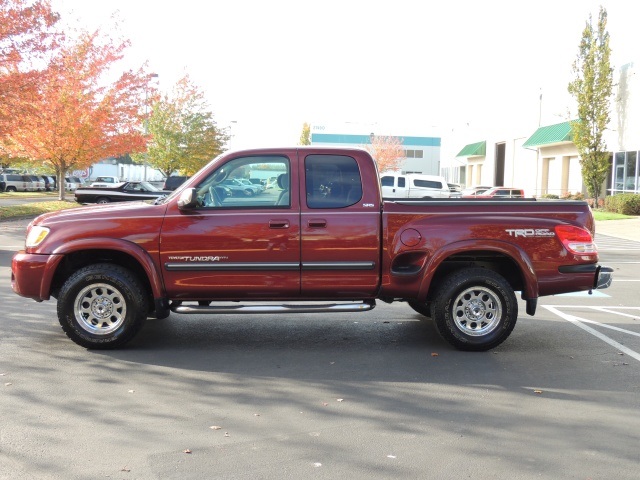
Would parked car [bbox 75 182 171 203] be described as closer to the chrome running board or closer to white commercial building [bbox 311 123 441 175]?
the chrome running board

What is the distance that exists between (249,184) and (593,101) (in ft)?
101

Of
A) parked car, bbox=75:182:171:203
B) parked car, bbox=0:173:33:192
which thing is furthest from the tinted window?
parked car, bbox=0:173:33:192

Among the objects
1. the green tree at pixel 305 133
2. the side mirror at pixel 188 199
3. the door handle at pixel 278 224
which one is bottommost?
the door handle at pixel 278 224

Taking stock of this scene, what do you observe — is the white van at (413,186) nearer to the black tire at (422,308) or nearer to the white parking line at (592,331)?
the white parking line at (592,331)

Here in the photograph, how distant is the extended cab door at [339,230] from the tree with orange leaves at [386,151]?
70102 millimetres

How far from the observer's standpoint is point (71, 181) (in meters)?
62.2

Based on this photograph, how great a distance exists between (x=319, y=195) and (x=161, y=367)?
2.25m

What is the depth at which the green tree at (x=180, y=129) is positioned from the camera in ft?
149

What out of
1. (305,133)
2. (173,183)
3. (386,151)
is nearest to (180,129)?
(173,183)

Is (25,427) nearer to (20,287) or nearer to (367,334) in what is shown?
(20,287)

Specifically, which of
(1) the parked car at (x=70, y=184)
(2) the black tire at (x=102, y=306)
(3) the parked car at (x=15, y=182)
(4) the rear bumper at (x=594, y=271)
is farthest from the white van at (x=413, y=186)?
(3) the parked car at (x=15, y=182)

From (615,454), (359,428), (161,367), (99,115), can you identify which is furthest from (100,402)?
(99,115)

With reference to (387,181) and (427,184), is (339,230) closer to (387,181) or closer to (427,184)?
(427,184)

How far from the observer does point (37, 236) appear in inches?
273
